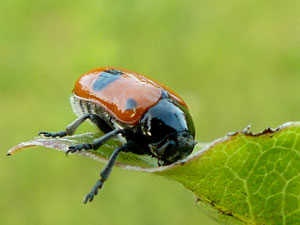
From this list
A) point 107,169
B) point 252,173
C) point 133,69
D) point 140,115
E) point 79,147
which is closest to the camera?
point 252,173

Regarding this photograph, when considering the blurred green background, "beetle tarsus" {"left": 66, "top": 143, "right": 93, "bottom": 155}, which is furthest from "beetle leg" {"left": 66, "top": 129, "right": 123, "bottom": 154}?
the blurred green background

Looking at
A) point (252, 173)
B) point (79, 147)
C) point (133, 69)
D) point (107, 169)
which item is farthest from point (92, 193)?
point (133, 69)

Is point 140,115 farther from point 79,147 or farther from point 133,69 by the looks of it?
point 133,69

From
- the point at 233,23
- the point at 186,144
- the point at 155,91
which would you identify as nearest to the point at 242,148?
the point at 186,144

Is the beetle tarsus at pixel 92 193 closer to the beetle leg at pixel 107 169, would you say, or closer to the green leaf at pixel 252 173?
the beetle leg at pixel 107 169

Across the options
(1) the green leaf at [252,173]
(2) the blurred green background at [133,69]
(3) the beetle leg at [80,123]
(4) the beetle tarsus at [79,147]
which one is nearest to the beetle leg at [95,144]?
(4) the beetle tarsus at [79,147]

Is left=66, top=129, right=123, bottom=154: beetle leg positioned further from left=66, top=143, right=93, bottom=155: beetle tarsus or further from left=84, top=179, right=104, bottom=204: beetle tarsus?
left=84, top=179, right=104, bottom=204: beetle tarsus
